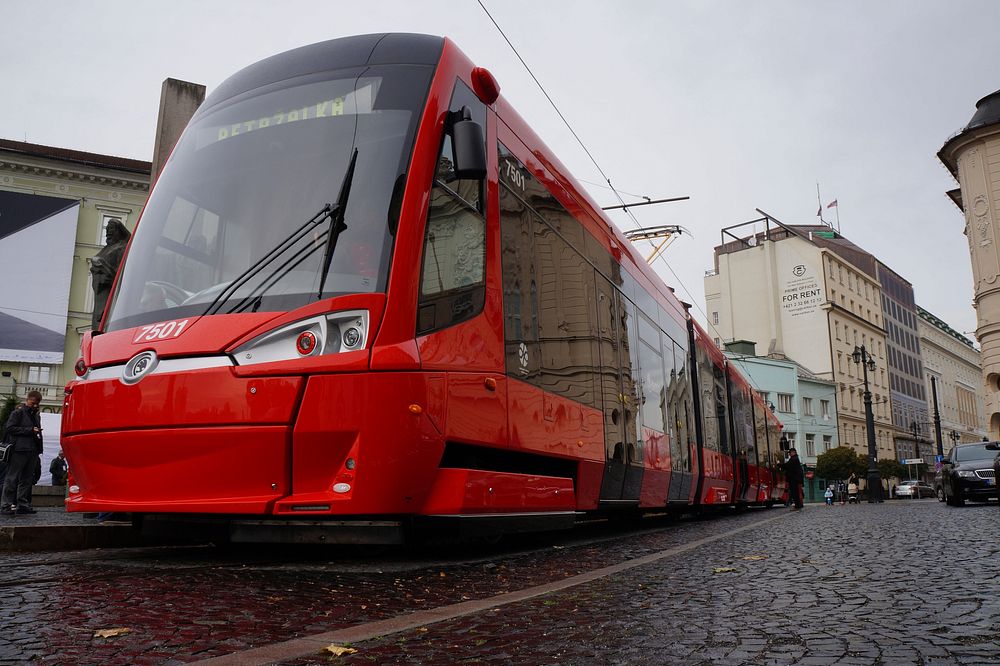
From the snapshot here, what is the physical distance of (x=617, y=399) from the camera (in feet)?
27.5

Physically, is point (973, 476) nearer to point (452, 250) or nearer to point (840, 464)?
point (452, 250)

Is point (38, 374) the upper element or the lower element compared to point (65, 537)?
upper

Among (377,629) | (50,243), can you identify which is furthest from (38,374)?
(377,629)

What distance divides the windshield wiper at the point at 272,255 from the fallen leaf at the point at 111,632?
2468mm

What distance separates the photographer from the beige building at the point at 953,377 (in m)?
91.4

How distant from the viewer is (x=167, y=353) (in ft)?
16.5

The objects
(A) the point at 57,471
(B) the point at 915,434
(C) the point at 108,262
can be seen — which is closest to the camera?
(C) the point at 108,262

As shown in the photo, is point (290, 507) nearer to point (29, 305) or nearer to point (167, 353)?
point (167, 353)

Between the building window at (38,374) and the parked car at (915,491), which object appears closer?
the building window at (38,374)

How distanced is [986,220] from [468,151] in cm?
4205

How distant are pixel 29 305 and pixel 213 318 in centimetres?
3940

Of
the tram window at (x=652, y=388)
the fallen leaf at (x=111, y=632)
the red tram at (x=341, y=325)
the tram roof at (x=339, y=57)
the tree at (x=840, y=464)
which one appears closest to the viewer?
the fallen leaf at (x=111, y=632)

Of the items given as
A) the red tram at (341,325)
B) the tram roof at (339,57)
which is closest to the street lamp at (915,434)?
the red tram at (341,325)

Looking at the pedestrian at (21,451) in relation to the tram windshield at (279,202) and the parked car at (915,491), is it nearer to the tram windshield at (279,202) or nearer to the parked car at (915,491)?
the tram windshield at (279,202)
